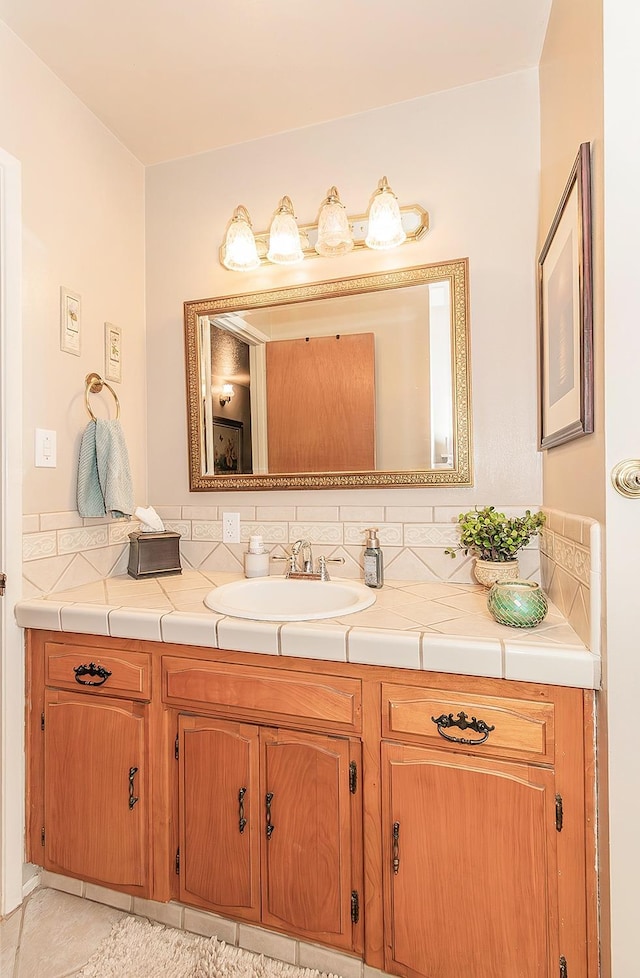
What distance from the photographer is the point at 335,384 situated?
1824 millimetres

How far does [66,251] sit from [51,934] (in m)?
2.02

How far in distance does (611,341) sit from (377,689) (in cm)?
88

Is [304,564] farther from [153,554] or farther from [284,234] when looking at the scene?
[284,234]

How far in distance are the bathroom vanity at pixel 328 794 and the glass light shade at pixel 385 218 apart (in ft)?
4.20

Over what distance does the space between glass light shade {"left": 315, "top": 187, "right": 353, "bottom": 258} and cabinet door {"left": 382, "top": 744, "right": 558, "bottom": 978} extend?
5.03 ft

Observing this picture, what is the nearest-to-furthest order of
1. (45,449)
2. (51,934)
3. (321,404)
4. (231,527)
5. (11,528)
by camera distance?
1. (51,934)
2. (11,528)
3. (45,449)
4. (321,404)
5. (231,527)

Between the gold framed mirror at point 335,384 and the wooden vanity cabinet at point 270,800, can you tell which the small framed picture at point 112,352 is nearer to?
the gold framed mirror at point 335,384

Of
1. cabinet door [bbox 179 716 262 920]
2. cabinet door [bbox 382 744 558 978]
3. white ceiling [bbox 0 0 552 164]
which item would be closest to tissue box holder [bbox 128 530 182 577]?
cabinet door [bbox 179 716 262 920]

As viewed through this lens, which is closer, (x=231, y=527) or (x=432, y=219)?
(x=432, y=219)

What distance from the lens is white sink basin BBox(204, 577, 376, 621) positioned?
1.58 meters

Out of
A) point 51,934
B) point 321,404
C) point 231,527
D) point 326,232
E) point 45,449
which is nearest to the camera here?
point 51,934

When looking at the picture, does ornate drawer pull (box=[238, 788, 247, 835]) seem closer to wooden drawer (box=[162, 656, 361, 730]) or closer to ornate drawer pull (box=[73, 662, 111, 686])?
wooden drawer (box=[162, 656, 361, 730])

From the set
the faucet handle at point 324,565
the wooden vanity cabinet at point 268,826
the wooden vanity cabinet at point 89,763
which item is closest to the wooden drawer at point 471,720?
the wooden vanity cabinet at point 268,826

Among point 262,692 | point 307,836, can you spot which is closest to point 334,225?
point 262,692
